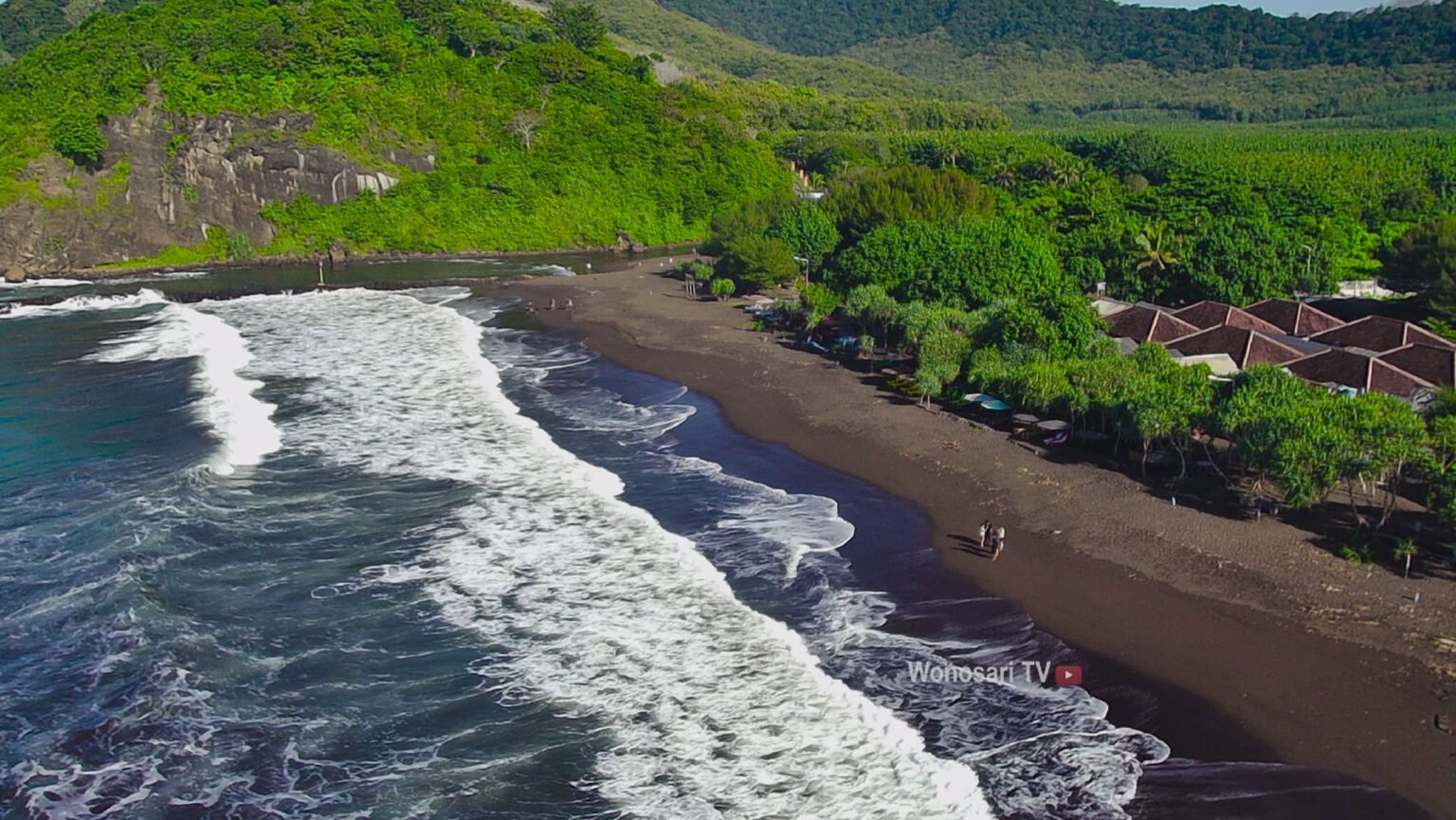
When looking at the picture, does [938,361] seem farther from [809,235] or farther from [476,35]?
[476,35]

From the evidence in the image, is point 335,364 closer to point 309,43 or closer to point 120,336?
point 120,336

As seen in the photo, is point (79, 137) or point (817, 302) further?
A: point (79, 137)

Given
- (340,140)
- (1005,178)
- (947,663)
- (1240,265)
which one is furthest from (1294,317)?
(340,140)

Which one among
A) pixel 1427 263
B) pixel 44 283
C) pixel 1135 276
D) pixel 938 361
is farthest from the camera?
pixel 44 283

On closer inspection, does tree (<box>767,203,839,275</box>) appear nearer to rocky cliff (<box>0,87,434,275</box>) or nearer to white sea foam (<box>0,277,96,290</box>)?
rocky cliff (<box>0,87,434,275</box>)

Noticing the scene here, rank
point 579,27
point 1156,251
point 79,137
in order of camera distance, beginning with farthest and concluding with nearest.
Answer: point 579,27
point 79,137
point 1156,251

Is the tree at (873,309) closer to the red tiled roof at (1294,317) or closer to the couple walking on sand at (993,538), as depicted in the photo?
the red tiled roof at (1294,317)

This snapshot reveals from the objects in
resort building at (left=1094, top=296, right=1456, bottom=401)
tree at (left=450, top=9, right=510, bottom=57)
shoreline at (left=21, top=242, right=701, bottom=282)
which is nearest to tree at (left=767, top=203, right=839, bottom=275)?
resort building at (left=1094, top=296, right=1456, bottom=401)

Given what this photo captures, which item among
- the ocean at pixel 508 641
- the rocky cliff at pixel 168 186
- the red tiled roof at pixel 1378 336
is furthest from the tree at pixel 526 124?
the red tiled roof at pixel 1378 336
